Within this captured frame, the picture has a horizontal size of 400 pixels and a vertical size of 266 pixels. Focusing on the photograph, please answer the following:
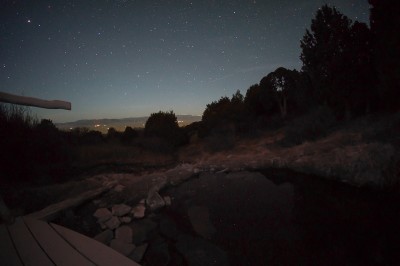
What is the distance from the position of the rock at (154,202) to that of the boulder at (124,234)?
1.19 meters

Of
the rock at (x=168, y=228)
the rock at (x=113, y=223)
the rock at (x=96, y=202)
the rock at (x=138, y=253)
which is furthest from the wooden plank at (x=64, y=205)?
the rock at (x=168, y=228)

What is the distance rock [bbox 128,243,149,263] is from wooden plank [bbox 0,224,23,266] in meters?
2.14

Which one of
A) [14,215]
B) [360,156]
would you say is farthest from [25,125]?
[360,156]

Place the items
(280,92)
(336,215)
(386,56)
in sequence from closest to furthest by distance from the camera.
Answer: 1. (336,215)
2. (386,56)
3. (280,92)

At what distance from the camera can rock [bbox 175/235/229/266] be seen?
4270 millimetres

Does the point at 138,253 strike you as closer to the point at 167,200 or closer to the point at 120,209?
the point at 120,209

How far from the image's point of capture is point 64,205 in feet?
19.5

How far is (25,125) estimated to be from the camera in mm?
9602

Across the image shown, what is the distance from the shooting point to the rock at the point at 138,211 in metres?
6.08

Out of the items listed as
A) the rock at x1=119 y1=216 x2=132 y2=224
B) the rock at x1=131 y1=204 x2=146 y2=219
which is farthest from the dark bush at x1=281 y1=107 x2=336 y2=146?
the rock at x1=119 y1=216 x2=132 y2=224

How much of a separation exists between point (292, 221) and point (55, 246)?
488cm

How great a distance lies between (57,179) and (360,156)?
11.3 metres

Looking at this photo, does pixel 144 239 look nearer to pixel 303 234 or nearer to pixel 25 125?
pixel 303 234

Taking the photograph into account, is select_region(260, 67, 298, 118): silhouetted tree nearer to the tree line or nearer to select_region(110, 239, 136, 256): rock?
the tree line
